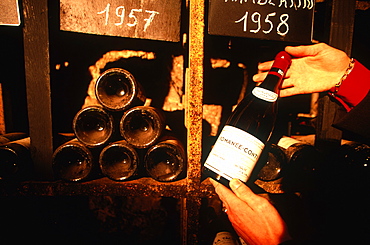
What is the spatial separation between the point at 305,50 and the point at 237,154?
0.70 m

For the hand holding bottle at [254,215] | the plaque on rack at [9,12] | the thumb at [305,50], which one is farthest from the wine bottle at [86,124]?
the thumb at [305,50]

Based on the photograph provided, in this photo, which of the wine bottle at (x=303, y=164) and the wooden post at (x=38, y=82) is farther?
the wine bottle at (x=303, y=164)

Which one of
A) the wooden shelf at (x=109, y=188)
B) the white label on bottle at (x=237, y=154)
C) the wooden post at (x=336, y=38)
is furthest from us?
the wooden post at (x=336, y=38)

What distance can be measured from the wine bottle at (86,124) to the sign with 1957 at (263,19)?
596mm

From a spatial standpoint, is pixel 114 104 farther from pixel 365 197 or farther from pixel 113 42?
pixel 365 197

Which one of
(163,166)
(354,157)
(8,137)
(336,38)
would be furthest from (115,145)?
(354,157)

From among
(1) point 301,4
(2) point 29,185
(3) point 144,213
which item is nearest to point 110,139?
(2) point 29,185

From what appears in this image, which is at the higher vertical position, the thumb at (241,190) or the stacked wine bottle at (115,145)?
the stacked wine bottle at (115,145)

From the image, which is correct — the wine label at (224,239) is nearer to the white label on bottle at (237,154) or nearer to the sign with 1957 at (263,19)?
the white label on bottle at (237,154)

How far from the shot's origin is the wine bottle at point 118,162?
0.85m

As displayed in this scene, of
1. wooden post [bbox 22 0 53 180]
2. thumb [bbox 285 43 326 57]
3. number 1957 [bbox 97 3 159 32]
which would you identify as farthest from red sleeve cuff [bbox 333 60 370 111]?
wooden post [bbox 22 0 53 180]

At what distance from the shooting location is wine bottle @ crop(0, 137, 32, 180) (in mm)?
878

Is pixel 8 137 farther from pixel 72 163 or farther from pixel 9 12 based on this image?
pixel 9 12

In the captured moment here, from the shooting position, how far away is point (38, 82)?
0.86 meters
